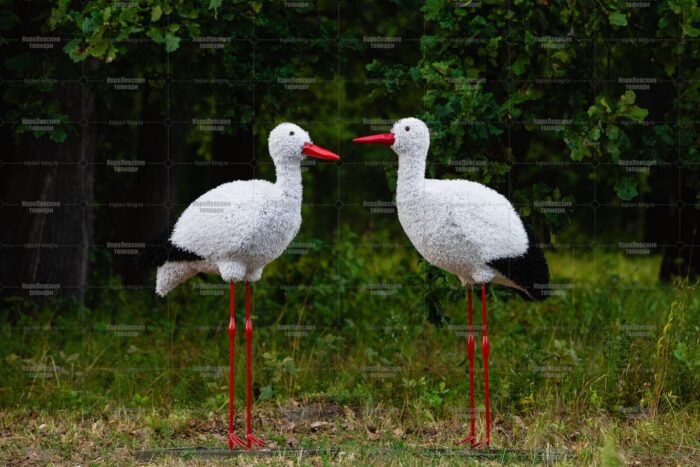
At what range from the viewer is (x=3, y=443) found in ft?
23.4

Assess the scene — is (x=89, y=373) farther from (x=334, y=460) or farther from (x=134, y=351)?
(x=334, y=460)

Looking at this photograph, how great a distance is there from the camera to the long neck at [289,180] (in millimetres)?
6477

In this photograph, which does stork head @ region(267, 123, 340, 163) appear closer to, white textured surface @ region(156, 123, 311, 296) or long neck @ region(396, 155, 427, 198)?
white textured surface @ region(156, 123, 311, 296)

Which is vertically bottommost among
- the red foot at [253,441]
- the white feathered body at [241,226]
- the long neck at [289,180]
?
the red foot at [253,441]

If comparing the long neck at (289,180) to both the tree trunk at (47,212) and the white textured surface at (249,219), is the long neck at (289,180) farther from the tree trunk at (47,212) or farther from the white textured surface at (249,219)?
the tree trunk at (47,212)

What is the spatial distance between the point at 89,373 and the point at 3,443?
4.70 feet

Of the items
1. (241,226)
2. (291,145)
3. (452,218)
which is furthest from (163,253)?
(452,218)

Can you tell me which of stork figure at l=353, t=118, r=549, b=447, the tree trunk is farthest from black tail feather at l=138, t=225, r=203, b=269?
the tree trunk

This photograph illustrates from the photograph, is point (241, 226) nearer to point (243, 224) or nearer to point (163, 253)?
point (243, 224)

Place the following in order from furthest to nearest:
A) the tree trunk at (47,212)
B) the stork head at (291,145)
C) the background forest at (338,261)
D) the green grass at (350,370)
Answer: the tree trunk at (47,212)
the background forest at (338,261)
the green grass at (350,370)
the stork head at (291,145)

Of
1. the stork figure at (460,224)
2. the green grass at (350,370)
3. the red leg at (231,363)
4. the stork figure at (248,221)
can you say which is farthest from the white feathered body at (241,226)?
the green grass at (350,370)

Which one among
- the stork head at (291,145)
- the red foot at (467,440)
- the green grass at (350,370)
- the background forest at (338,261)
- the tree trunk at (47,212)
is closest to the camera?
the stork head at (291,145)

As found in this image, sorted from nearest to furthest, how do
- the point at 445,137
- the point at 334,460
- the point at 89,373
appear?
1. the point at 334,460
2. the point at 445,137
3. the point at 89,373

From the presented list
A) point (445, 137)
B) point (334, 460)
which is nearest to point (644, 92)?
point (445, 137)
